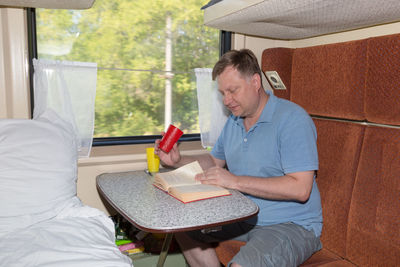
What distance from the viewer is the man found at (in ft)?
5.31

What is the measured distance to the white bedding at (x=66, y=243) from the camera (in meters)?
1.35

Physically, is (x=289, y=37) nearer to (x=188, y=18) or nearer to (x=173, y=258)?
(x=188, y=18)

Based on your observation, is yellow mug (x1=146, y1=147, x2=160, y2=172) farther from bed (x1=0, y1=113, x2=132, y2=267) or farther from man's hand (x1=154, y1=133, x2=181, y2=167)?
bed (x1=0, y1=113, x2=132, y2=267)

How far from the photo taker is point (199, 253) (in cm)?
194

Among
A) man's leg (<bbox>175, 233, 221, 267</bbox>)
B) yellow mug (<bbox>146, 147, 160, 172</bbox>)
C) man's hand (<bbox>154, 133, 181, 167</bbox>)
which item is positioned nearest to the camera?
man's leg (<bbox>175, 233, 221, 267</bbox>)

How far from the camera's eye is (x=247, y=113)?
192 cm

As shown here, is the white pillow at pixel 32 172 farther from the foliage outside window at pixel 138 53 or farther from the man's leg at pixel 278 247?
the man's leg at pixel 278 247

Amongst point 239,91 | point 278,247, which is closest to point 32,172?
point 239,91

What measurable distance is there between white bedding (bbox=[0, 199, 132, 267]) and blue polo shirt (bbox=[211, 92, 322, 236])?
2.61ft

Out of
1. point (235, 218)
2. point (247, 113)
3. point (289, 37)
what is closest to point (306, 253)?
point (235, 218)

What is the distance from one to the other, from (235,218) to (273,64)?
1276 mm

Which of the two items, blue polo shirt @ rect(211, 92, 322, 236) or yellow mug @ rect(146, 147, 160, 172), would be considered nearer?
blue polo shirt @ rect(211, 92, 322, 236)

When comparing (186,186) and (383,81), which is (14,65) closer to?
(186,186)

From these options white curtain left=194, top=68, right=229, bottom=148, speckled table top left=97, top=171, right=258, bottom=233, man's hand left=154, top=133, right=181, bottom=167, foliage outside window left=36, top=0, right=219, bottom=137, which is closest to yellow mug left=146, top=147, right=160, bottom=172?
man's hand left=154, top=133, right=181, bottom=167
